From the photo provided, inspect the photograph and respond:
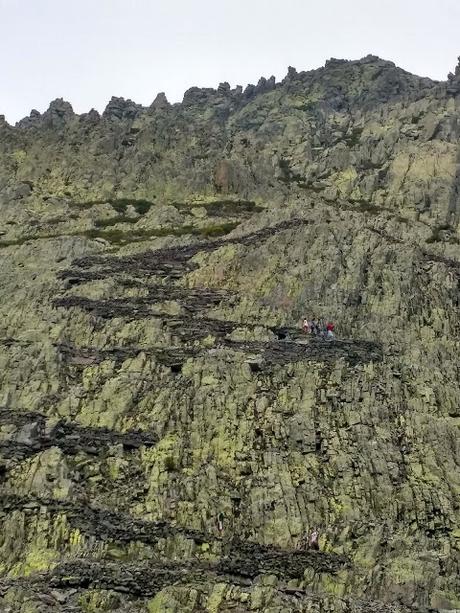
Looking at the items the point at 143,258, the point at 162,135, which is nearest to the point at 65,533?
the point at 143,258

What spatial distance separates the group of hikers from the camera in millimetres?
43188

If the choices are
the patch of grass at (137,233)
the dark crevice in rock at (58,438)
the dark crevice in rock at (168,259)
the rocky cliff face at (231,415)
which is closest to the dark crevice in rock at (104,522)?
the rocky cliff face at (231,415)

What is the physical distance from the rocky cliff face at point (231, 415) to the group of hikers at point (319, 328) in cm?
82

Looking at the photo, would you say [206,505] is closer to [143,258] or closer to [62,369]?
[62,369]

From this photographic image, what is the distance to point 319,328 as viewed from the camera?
44188mm

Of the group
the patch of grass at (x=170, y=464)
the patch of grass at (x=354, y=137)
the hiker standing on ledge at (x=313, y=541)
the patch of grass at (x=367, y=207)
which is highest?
the patch of grass at (x=354, y=137)

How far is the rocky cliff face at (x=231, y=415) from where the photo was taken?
28.5 m

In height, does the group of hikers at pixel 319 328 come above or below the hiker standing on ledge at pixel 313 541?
above

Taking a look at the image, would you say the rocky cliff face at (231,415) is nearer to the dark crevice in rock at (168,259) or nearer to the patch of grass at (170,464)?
the patch of grass at (170,464)

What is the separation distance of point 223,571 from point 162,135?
236 feet

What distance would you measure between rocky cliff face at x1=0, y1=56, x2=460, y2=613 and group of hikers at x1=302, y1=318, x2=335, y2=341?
82 cm

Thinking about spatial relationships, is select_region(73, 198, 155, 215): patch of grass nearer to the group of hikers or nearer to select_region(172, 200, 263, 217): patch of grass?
select_region(172, 200, 263, 217): patch of grass

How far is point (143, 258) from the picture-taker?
5675 cm

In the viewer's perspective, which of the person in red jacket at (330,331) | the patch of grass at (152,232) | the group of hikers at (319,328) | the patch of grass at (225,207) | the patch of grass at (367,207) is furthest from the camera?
the patch of grass at (225,207)
